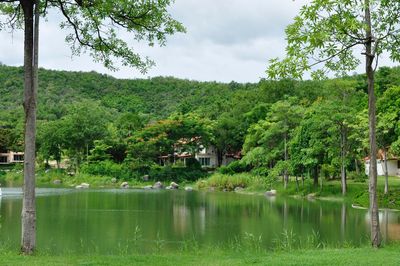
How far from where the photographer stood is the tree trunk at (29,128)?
23.0ft

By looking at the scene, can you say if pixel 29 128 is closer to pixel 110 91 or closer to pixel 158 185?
pixel 158 185

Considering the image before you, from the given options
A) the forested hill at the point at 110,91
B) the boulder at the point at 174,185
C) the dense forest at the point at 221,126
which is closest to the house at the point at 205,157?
Result: the dense forest at the point at 221,126

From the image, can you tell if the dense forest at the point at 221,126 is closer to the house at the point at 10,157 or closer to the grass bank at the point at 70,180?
the grass bank at the point at 70,180

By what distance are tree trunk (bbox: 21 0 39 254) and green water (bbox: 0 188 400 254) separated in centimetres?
285

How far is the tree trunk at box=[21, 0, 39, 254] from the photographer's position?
7.00m

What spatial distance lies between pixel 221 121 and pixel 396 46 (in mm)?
35741

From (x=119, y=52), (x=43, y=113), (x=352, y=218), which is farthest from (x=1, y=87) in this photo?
(x=119, y=52)

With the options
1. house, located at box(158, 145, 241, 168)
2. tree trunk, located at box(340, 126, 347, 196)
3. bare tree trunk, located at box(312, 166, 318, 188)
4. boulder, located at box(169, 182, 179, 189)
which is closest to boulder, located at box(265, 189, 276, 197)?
bare tree trunk, located at box(312, 166, 318, 188)

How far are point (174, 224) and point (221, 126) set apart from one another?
28084 mm

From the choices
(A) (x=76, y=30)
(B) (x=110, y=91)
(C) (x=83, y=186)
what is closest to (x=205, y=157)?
(C) (x=83, y=186)

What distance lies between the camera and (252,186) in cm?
3316

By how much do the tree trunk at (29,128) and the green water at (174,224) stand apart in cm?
285

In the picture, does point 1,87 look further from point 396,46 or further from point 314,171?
point 396,46

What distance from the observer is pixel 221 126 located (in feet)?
143
